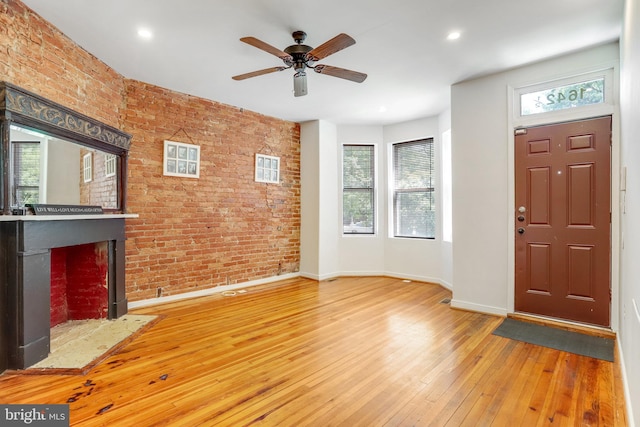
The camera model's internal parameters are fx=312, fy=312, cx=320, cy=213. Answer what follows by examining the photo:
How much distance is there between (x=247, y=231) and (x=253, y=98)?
6.68 feet

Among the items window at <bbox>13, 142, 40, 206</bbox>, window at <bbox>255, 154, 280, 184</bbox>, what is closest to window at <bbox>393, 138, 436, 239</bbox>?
window at <bbox>255, 154, 280, 184</bbox>

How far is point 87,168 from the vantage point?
3.12 meters

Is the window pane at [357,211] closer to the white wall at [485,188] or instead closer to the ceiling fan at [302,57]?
the white wall at [485,188]

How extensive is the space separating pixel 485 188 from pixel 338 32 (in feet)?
7.83

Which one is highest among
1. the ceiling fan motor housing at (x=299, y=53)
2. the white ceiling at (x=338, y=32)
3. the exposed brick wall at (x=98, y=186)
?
the white ceiling at (x=338, y=32)

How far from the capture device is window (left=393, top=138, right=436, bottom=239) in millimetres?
5348

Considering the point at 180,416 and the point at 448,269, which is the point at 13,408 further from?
the point at 448,269

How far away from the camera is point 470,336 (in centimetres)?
298

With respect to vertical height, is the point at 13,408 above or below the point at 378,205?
below

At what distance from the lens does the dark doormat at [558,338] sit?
263cm

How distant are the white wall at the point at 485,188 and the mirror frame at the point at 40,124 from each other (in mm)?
3983

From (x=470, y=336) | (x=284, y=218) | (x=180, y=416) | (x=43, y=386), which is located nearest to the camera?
(x=180, y=416)

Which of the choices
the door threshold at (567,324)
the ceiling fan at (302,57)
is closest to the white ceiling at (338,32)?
the ceiling fan at (302,57)

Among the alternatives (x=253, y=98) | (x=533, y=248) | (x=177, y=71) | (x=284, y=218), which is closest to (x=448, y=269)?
(x=533, y=248)
